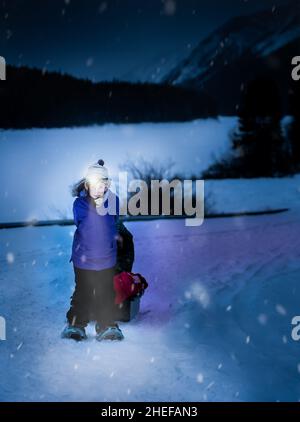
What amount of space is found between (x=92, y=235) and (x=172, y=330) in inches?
48.4

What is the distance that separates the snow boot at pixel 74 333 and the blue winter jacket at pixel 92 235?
56 cm

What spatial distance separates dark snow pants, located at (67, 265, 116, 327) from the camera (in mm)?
4883

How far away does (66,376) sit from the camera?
4203 mm

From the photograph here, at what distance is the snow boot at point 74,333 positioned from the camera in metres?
4.86

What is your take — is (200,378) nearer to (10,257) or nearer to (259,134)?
(10,257)

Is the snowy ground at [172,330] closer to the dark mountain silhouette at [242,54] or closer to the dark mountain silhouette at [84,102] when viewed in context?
the dark mountain silhouette at [84,102]

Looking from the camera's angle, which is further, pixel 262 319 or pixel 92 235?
pixel 262 319

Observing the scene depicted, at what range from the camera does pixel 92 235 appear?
477cm

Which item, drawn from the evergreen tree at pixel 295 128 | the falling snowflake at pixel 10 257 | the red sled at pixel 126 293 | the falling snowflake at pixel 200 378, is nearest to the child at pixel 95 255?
the red sled at pixel 126 293

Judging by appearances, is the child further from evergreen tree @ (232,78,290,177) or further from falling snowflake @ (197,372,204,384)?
evergreen tree @ (232,78,290,177)

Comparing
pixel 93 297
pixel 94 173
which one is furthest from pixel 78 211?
pixel 93 297

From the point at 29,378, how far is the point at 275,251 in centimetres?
508
